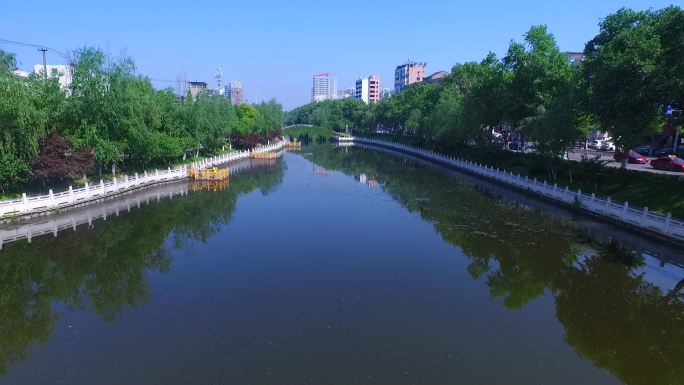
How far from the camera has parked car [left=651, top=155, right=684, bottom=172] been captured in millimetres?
35281

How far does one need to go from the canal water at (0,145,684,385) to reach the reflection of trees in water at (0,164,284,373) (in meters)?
0.08

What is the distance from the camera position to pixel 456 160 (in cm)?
5469

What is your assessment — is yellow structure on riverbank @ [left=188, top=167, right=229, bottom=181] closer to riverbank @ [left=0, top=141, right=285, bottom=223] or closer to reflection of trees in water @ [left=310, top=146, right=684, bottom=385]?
riverbank @ [left=0, top=141, right=285, bottom=223]

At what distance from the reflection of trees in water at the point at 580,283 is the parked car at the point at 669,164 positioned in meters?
15.0

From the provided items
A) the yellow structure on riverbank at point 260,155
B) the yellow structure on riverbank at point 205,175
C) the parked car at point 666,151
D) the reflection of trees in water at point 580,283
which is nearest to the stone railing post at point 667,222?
the reflection of trees in water at point 580,283

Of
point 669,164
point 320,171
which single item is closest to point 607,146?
point 669,164

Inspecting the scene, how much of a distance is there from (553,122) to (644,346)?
886 inches

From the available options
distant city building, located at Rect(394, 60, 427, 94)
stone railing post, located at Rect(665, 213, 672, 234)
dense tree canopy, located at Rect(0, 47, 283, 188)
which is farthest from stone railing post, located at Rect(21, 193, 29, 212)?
distant city building, located at Rect(394, 60, 427, 94)

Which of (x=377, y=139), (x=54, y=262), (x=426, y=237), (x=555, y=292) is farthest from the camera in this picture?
(x=377, y=139)

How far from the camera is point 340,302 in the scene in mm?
14023

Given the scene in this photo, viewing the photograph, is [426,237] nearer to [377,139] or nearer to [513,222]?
[513,222]

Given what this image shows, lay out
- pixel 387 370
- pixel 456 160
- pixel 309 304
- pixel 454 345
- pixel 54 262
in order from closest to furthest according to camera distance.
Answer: pixel 387 370
pixel 454 345
pixel 309 304
pixel 54 262
pixel 456 160

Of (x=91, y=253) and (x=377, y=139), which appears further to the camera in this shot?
(x=377, y=139)

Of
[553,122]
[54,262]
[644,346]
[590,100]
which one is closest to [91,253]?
[54,262]
